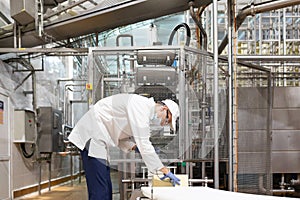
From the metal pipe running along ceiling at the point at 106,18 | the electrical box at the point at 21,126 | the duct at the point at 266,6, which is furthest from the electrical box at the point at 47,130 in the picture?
the duct at the point at 266,6

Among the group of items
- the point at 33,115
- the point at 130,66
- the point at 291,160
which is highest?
the point at 130,66

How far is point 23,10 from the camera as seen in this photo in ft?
13.6

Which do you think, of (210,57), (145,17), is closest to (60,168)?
(145,17)

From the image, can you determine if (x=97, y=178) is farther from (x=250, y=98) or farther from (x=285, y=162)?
(x=285, y=162)

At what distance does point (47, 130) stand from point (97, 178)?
3.81 m

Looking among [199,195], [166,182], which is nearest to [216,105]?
[166,182]

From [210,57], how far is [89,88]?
109cm

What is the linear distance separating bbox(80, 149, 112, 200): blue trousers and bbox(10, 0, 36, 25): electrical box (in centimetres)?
193

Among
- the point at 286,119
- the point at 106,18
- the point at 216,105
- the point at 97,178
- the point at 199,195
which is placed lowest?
the point at 97,178

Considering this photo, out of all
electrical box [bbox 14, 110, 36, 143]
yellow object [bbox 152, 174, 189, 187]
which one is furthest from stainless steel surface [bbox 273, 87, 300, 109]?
electrical box [bbox 14, 110, 36, 143]

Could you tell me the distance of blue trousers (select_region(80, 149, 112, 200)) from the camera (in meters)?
2.87

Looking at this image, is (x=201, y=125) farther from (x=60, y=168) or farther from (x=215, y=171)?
(x=60, y=168)

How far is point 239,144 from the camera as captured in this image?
4.23m

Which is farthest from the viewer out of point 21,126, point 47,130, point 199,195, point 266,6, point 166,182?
point 47,130
